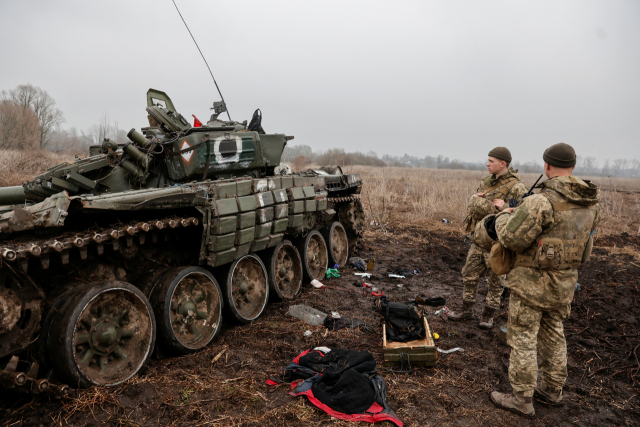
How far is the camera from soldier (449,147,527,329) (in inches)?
218

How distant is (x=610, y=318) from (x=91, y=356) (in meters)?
6.84

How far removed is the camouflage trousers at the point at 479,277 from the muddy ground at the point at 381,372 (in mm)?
434

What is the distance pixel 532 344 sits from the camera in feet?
12.5

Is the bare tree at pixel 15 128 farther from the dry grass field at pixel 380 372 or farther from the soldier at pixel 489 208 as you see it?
the soldier at pixel 489 208

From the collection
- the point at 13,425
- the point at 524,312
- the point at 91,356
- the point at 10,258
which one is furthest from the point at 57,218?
the point at 524,312

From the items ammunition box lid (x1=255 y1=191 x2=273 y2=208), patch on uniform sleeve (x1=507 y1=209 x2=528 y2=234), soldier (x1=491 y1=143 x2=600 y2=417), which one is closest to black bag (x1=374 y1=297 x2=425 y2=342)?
soldier (x1=491 y1=143 x2=600 y2=417)

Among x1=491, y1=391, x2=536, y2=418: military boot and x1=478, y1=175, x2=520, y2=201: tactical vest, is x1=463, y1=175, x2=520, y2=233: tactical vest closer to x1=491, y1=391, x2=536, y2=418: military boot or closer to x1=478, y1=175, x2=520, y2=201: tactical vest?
x1=478, y1=175, x2=520, y2=201: tactical vest

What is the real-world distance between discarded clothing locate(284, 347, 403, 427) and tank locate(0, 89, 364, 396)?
1434mm

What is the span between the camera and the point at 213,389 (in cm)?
404

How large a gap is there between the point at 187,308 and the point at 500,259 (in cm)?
352

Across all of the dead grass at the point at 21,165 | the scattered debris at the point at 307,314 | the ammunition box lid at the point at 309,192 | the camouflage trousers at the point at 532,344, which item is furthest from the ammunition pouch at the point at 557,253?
the dead grass at the point at 21,165

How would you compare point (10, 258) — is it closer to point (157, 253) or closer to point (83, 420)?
point (83, 420)

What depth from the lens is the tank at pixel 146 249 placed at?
3.69m

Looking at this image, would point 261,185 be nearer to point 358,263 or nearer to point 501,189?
point 501,189
